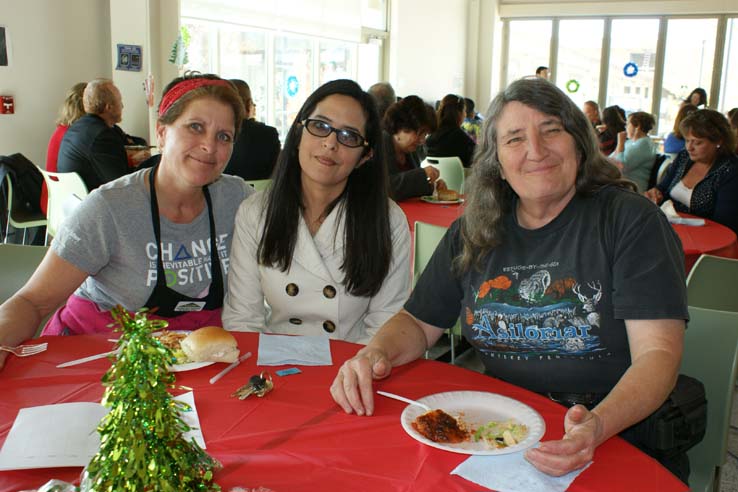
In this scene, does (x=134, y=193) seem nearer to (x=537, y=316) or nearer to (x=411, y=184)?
(x=537, y=316)

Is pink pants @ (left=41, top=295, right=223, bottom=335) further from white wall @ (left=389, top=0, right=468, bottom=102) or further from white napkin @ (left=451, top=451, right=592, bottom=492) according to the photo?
white wall @ (left=389, top=0, right=468, bottom=102)

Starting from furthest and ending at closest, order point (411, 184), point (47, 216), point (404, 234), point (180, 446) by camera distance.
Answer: point (47, 216) < point (411, 184) < point (404, 234) < point (180, 446)

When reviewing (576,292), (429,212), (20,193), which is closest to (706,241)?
(429,212)

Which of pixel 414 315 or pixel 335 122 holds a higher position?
pixel 335 122

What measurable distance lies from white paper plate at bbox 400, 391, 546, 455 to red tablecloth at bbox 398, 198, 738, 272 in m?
1.65

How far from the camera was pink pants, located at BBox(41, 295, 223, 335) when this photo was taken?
2.04m

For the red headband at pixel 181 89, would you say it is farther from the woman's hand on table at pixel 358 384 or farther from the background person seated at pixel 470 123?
the background person seated at pixel 470 123

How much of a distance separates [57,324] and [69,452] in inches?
46.8

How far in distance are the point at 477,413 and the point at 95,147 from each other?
4.48 m

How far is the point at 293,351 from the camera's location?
1642 millimetres

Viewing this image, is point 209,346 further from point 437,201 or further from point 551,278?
point 437,201

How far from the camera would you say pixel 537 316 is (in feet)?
5.23

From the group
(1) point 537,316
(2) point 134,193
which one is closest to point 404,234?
(1) point 537,316

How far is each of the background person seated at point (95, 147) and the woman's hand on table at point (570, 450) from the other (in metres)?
4.57
